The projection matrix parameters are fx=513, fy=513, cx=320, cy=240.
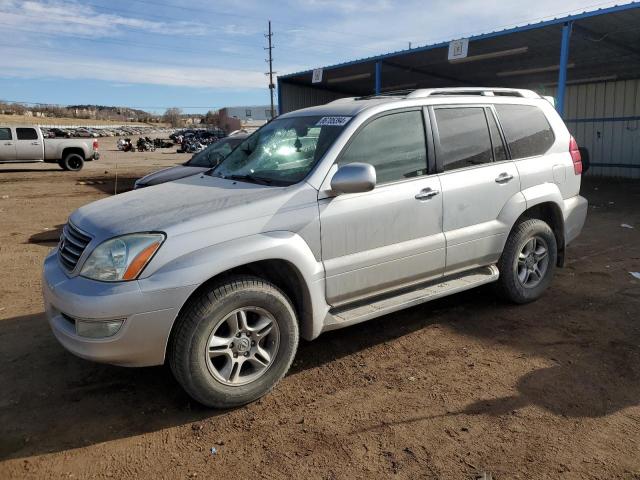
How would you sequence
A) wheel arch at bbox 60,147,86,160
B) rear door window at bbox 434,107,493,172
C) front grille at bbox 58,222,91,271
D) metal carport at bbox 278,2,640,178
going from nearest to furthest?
front grille at bbox 58,222,91,271, rear door window at bbox 434,107,493,172, metal carport at bbox 278,2,640,178, wheel arch at bbox 60,147,86,160

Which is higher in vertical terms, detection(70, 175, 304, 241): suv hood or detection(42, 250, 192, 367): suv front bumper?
detection(70, 175, 304, 241): suv hood

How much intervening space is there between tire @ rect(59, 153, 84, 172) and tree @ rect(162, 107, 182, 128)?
11867 centimetres

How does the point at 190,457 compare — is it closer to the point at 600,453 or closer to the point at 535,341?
the point at 600,453

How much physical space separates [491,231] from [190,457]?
9.62 feet

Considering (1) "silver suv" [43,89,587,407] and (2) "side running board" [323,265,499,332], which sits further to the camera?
(2) "side running board" [323,265,499,332]

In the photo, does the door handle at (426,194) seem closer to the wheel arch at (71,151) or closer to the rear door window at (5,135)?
the wheel arch at (71,151)

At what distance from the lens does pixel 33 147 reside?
20812 millimetres

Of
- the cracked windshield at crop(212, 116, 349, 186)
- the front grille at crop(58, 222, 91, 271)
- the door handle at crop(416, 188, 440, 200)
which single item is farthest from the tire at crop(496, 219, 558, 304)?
the front grille at crop(58, 222, 91, 271)

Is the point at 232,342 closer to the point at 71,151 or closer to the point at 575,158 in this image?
the point at 575,158

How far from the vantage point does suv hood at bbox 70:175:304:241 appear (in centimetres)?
299

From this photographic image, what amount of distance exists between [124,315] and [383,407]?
5.32 ft

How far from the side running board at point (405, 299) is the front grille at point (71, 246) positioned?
1607 millimetres

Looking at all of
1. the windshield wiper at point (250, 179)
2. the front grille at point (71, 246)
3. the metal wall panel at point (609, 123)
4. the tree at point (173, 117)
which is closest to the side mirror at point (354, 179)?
the windshield wiper at point (250, 179)

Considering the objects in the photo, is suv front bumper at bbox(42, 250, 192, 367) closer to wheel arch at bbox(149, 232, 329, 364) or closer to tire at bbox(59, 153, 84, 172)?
wheel arch at bbox(149, 232, 329, 364)
